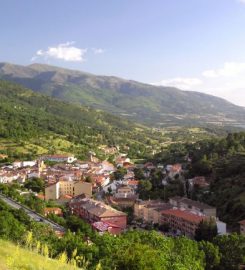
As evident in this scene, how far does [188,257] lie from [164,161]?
53619 millimetres

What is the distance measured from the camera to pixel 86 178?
67250 millimetres

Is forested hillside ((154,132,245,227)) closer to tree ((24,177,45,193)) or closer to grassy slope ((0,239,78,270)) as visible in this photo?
tree ((24,177,45,193))

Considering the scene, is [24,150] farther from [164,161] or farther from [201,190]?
[201,190]

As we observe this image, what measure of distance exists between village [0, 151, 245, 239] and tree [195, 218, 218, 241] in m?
0.66

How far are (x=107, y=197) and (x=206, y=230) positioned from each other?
23.5 m

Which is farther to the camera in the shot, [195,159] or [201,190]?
[195,159]

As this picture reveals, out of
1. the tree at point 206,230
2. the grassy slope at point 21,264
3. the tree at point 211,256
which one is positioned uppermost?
the grassy slope at point 21,264

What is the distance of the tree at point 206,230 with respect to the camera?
37.2 metres

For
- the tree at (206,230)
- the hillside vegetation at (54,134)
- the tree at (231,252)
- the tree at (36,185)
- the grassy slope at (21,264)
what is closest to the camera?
the grassy slope at (21,264)

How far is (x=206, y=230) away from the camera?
37.9 m

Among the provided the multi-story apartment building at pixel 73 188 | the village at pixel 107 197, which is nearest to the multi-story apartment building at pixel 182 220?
the village at pixel 107 197

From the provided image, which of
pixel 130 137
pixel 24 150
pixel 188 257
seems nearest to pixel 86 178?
pixel 24 150

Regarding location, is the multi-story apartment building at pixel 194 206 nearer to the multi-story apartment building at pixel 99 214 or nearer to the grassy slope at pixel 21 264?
the multi-story apartment building at pixel 99 214

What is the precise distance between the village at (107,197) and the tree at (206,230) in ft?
2.16
